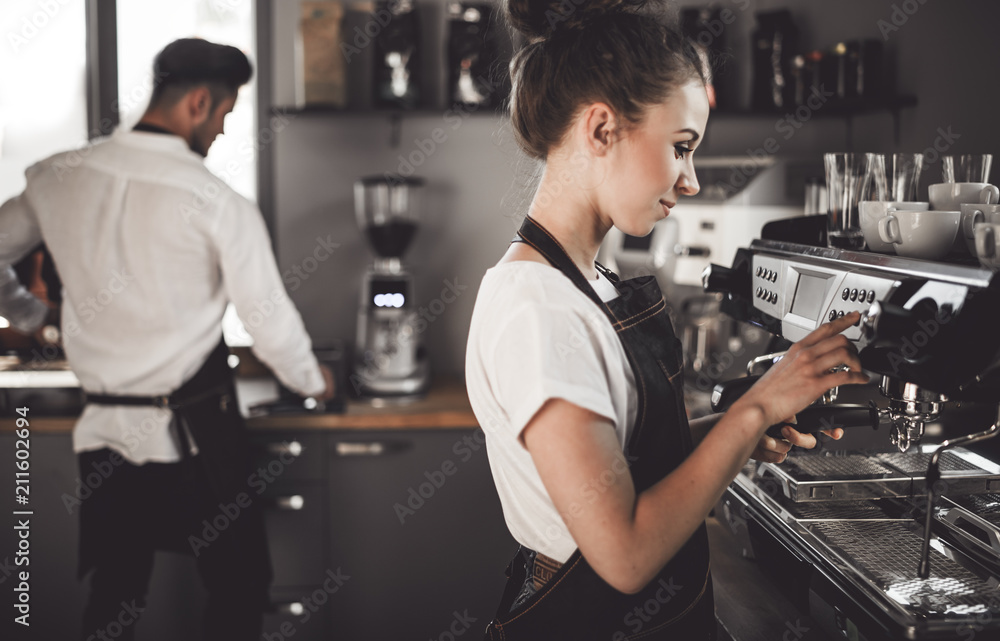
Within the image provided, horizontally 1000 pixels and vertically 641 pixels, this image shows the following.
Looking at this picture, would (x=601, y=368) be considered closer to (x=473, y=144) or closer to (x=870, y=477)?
(x=870, y=477)

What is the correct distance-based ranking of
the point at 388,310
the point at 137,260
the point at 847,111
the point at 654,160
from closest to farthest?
the point at 654,160 < the point at 137,260 < the point at 388,310 < the point at 847,111

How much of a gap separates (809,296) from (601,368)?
0.36 meters

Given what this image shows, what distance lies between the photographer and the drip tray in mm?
1056

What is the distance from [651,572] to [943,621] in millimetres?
279

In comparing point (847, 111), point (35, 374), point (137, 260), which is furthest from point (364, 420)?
point (847, 111)

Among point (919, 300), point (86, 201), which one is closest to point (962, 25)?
point (919, 300)

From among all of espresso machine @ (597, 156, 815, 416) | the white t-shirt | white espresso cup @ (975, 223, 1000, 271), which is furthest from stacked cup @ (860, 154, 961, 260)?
espresso machine @ (597, 156, 815, 416)

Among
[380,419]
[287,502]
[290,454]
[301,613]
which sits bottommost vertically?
[301,613]

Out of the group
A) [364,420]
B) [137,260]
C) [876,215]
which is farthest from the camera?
[364,420]

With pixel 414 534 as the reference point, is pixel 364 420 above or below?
above

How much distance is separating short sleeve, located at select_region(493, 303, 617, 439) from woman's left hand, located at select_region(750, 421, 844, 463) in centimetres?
28

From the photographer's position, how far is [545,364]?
0.79 meters

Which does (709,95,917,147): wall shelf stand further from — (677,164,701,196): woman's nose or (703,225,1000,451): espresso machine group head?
(677,164,701,196): woman's nose

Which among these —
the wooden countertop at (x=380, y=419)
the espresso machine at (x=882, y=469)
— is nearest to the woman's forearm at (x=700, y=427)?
the espresso machine at (x=882, y=469)
